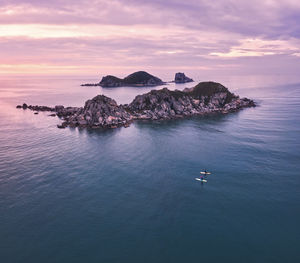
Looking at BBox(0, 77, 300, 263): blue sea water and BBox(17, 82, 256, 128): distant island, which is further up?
BBox(17, 82, 256, 128): distant island

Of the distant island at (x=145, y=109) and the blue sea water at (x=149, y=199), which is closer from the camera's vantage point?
the blue sea water at (x=149, y=199)

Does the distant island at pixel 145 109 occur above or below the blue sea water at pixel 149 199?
above

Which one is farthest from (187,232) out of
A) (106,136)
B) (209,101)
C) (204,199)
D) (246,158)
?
(209,101)

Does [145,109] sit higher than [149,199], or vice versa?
[145,109]

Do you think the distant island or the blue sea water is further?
the distant island

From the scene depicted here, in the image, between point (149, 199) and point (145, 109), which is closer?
point (149, 199)
